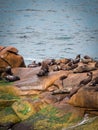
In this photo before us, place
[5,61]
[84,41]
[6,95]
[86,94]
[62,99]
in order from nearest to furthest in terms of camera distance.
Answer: [86,94] → [62,99] → [6,95] → [5,61] → [84,41]

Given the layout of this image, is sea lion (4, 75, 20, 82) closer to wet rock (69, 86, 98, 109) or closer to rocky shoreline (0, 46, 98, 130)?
rocky shoreline (0, 46, 98, 130)

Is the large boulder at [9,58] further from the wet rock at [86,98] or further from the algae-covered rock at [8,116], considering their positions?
the wet rock at [86,98]

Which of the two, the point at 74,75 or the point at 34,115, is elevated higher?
the point at 74,75

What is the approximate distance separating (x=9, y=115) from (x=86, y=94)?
3.78 m

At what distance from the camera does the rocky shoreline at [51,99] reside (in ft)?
58.6

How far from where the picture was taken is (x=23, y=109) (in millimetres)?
19156

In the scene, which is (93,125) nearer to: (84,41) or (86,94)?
(86,94)

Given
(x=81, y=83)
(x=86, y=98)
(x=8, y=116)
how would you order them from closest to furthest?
(x=86, y=98), (x=8, y=116), (x=81, y=83)

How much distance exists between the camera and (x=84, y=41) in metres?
64.8

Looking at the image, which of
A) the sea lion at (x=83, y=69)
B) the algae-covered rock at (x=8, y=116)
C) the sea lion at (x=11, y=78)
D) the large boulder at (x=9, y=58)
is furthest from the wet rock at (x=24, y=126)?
the large boulder at (x=9, y=58)

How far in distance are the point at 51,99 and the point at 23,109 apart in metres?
1.57

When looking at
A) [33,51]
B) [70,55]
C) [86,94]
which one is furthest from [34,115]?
[33,51]

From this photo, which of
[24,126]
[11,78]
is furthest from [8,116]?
[11,78]

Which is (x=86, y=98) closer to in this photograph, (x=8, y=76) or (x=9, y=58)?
(x=8, y=76)
